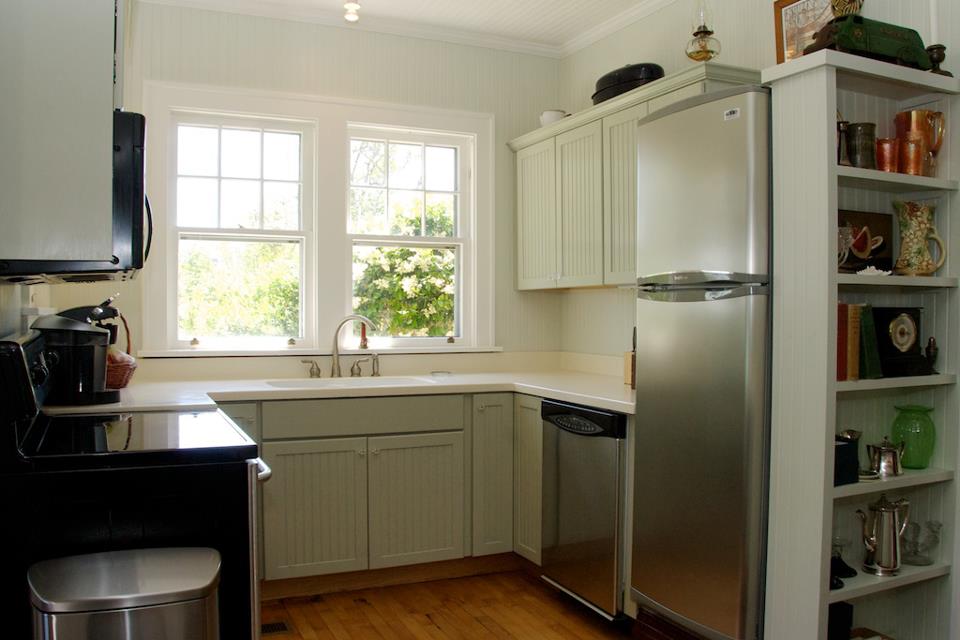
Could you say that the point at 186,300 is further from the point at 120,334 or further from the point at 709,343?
the point at 709,343

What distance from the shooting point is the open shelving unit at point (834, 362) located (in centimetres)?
228

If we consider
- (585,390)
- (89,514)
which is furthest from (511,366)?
(89,514)

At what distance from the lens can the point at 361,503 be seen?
344cm

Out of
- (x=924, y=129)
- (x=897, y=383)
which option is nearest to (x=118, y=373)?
(x=897, y=383)

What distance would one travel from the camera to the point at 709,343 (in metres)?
2.50

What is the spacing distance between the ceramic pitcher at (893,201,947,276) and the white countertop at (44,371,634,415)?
3.34ft

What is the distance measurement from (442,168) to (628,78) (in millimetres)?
1286

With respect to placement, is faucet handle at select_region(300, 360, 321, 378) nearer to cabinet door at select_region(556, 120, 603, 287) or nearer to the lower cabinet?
the lower cabinet

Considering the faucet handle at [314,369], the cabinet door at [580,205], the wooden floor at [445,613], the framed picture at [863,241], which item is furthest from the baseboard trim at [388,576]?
the framed picture at [863,241]

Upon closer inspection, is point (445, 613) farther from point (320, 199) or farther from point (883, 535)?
point (320, 199)

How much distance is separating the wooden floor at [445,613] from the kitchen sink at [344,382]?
914mm

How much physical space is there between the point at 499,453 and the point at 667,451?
118 cm

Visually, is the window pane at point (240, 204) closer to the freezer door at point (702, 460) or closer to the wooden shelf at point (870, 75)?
the freezer door at point (702, 460)

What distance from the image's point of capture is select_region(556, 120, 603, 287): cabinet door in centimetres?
362
